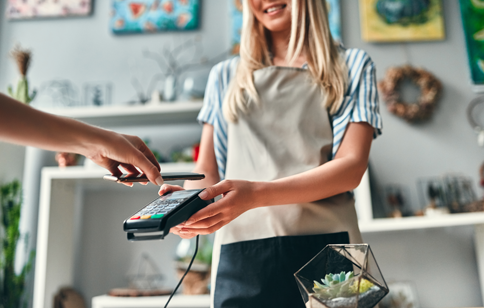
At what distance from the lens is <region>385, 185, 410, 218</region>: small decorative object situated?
6.35ft

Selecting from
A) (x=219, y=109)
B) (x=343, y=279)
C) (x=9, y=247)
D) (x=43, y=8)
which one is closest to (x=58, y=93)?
(x=43, y=8)

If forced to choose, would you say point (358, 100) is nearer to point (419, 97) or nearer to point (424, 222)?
point (424, 222)

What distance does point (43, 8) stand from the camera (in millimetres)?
2385

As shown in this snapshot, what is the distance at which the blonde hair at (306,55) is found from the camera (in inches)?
34.5

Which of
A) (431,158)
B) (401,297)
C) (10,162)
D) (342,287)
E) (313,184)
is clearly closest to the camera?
(342,287)

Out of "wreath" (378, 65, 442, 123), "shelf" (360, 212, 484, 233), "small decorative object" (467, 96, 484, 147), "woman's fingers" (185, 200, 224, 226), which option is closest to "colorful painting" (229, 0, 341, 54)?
"wreath" (378, 65, 442, 123)

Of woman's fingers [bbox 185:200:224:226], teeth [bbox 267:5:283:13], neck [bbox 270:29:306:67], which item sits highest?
teeth [bbox 267:5:283:13]

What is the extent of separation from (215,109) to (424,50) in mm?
1613

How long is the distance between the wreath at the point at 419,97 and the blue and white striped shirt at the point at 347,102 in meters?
1.27

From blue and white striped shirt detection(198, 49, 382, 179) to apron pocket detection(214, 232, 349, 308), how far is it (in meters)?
0.21

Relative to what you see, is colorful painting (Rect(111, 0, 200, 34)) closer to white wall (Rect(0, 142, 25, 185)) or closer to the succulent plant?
white wall (Rect(0, 142, 25, 185))

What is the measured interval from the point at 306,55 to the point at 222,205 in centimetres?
49

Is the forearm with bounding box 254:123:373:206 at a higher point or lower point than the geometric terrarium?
higher

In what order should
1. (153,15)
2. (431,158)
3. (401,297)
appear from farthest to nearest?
(153,15) < (431,158) < (401,297)
